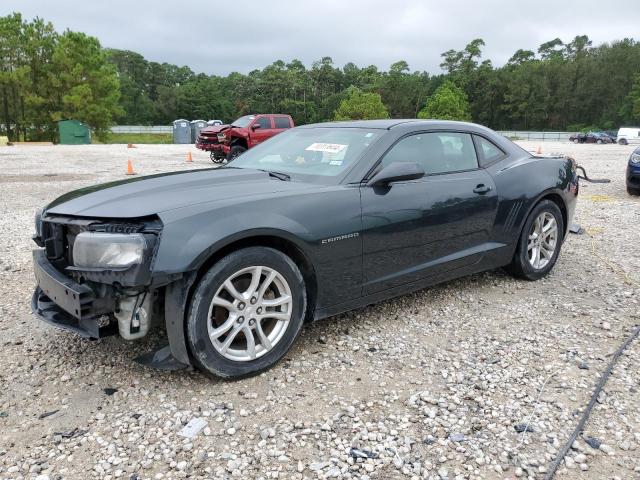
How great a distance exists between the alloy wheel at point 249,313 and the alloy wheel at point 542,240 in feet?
8.66

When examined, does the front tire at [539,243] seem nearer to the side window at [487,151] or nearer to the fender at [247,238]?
the side window at [487,151]

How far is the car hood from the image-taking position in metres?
2.64

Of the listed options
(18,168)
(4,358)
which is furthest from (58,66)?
(4,358)

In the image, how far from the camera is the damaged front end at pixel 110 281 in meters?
2.38

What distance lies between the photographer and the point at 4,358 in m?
3.04

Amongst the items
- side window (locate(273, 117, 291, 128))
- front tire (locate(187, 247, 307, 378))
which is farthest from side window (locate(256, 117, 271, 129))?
front tire (locate(187, 247, 307, 378))

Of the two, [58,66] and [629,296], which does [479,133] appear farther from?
[58,66]

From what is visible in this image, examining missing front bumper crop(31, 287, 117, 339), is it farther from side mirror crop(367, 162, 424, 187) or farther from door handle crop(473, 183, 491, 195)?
door handle crop(473, 183, 491, 195)

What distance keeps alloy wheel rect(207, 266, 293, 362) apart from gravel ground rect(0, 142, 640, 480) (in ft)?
0.67

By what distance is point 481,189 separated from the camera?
3896 mm

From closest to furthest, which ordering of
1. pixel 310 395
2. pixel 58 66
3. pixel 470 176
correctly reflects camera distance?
pixel 310 395, pixel 470 176, pixel 58 66

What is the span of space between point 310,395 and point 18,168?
1635cm

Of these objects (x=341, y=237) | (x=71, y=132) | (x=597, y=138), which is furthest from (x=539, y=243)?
(x=597, y=138)

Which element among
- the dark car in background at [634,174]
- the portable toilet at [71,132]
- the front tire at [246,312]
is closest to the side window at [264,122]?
the dark car in background at [634,174]
